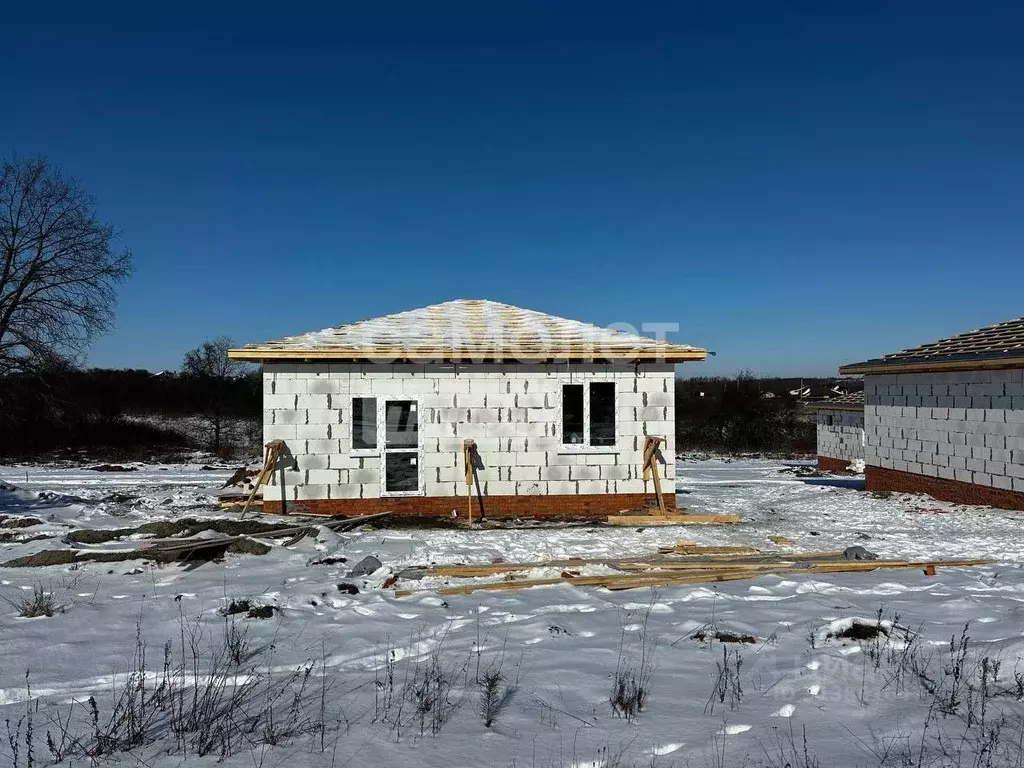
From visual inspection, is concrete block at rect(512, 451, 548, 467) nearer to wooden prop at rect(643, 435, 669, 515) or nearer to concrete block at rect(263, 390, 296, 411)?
wooden prop at rect(643, 435, 669, 515)

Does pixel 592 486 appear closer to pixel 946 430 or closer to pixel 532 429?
pixel 532 429

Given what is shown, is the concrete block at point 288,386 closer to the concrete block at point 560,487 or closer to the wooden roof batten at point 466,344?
the wooden roof batten at point 466,344

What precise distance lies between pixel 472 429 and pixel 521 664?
750cm

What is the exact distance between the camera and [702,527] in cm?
1159

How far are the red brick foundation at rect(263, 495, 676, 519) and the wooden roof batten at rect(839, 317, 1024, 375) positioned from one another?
21.8 ft

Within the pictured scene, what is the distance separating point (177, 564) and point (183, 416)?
121 ft

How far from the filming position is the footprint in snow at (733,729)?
12.8ft

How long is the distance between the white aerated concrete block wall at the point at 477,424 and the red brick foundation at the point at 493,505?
118 mm

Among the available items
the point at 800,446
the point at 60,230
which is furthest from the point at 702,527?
the point at 800,446

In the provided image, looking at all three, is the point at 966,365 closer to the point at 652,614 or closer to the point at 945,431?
the point at 945,431

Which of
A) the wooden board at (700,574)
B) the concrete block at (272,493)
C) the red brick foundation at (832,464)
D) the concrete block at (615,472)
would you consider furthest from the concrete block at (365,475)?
the red brick foundation at (832,464)

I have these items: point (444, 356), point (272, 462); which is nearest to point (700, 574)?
point (444, 356)

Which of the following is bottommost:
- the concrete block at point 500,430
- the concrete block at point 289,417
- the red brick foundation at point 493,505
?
the red brick foundation at point 493,505

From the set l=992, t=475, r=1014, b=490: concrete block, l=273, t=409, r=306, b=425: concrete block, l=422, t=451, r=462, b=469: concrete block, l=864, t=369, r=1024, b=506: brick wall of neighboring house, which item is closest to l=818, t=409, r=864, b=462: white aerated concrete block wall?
l=864, t=369, r=1024, b=506: brick wall of neighboring house
